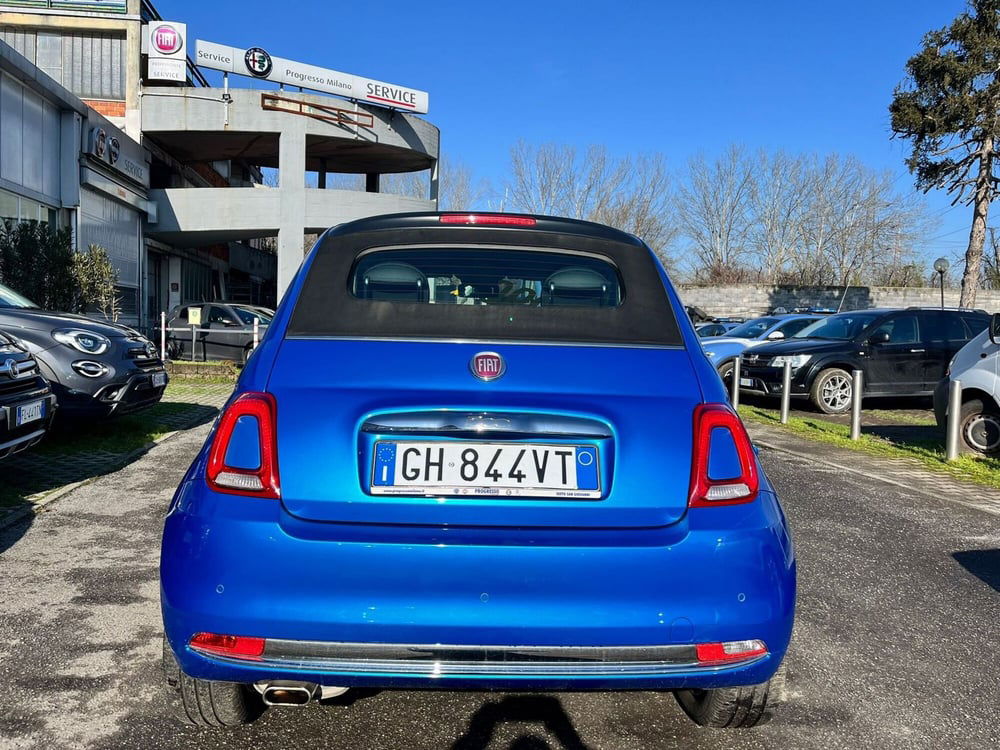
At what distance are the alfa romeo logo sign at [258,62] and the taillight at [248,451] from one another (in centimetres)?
3005

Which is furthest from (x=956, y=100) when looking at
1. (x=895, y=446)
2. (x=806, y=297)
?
(x=895, y=446)

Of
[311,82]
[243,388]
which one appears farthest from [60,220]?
[243,388]

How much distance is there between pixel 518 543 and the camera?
2080 millimetres

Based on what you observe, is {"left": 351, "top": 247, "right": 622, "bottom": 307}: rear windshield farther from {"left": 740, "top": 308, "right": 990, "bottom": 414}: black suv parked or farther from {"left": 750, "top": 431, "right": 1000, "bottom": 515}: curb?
{"left": 740, "top": 308, "right": 990, "bottom": 414}: black suv parked

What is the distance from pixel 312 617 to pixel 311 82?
3071 centimetres

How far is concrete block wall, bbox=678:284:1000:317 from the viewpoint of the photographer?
121ft

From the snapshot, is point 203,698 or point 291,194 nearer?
point 203,698

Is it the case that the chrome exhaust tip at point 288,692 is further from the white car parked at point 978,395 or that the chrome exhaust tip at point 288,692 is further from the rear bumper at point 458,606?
A: the white car parked at point 978,395

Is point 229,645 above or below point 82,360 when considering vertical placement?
below

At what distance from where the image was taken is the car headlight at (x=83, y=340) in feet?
23.2

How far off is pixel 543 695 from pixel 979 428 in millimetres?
7224

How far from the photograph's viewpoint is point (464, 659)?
80.7 inches

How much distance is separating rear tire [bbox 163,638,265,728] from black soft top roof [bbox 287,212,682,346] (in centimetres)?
105

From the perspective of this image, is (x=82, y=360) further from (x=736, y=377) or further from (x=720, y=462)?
(x=736, y=377)
